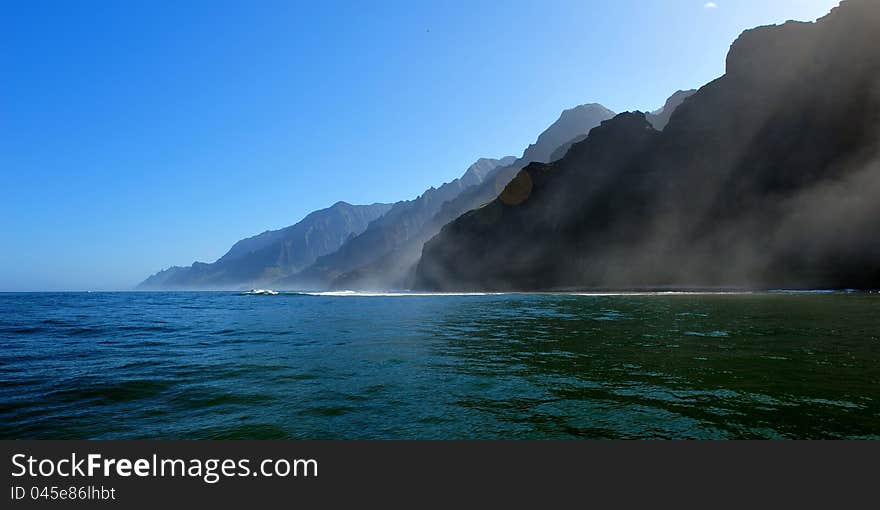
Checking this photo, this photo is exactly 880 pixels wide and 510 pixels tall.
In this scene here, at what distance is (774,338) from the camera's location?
Result: 21.5m

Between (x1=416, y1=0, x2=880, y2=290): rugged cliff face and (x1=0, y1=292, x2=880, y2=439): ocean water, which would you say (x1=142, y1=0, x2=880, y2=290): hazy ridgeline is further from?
(x1=0, y1=292, x2=880, y2=439): ocean water

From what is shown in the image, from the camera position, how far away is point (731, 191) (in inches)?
4464

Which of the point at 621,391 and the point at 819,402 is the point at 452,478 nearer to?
the point at 621,391

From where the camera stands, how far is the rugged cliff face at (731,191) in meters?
97.6

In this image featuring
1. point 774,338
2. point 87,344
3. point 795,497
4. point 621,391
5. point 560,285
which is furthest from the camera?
point 560,285

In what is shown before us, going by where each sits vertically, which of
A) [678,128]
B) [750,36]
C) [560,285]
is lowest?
[560,285]

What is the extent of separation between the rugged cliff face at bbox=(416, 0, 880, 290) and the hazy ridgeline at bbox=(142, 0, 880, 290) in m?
0.33

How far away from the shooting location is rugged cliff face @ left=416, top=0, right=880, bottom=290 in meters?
97.6

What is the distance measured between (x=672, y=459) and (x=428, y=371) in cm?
937

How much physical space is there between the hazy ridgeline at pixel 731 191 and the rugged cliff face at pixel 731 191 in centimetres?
33

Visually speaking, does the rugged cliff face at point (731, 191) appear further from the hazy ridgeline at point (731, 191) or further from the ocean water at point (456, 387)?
the ocean water at point (456, 387)

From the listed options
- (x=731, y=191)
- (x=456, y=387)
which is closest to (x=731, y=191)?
(x=731, y=191)

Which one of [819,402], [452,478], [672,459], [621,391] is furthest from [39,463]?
[819,402]

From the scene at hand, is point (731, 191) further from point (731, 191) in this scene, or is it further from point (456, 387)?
point (456, 387)
